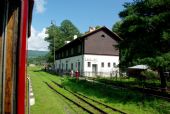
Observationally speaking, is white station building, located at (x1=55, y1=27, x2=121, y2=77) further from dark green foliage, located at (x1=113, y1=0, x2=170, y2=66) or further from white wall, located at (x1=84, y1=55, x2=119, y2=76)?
dark green foliage, located at (x1=113, y1=0, x2=170, y2=66)

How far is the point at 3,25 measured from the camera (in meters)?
3.69

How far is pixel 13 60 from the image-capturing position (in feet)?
11.9

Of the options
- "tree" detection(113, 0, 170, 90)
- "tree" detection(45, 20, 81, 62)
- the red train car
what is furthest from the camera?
"tree" detection(45, 20, 81, 62)

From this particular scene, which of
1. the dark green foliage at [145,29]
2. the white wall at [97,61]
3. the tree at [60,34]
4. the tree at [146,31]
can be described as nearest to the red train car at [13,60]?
the tree at [146,31]

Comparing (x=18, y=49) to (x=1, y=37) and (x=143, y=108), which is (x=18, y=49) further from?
(x=143, y=108)

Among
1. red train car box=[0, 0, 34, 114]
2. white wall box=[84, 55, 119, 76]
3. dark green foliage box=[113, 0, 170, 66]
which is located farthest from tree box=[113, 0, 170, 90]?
white wall box=[84, 55, 119, 76]

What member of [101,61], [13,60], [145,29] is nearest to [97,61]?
[101,61]

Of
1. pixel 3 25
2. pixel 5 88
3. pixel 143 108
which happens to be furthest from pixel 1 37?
pixel 143 108

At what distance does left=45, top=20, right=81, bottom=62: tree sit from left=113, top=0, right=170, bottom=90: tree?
6163 cm

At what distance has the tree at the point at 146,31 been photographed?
1739 centimetres

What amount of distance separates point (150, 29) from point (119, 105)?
5.91m

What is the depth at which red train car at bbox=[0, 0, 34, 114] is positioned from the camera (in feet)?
11.8

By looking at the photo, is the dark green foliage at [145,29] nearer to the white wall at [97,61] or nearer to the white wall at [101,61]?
the white wall at [97,61]

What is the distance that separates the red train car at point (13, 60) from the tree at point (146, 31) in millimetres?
13482
